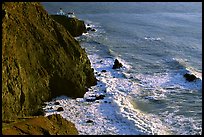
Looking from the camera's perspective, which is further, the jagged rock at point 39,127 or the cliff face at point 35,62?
the cliff face at point 35,62

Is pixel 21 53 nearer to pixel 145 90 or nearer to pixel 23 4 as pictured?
pixel 23 4

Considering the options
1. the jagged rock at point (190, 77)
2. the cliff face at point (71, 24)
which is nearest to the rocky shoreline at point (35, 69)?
the jagged rock at point (190, 77)

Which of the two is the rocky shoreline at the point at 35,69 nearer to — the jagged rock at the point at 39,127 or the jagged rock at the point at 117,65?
the jagged rock at the point at 39,127

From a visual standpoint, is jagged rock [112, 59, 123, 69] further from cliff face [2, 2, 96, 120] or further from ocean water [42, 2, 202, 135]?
cliff face [2, 2, 96, 120]

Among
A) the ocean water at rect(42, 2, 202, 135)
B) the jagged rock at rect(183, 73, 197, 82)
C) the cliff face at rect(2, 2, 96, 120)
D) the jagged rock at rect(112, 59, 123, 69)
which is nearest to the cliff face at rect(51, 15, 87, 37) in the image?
the ocean water at rect(42, 2, 202, 135)

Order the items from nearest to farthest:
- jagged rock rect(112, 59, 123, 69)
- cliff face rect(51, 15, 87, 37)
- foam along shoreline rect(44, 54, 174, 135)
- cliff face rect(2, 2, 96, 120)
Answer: cliff face rect(2, 2, 96, 120) → foam along shoreline rect(44, 54, 174, 135) → jagged rock rect(112, 59, 123, 69) → cliff face rect(51, 15, 87, 37)

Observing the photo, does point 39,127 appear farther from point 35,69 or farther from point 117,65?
point 117,65
